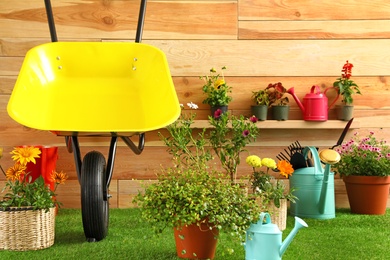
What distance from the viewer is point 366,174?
97.3 inches

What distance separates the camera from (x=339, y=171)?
8.28 ft

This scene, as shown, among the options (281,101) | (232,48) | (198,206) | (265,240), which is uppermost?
(232,48)

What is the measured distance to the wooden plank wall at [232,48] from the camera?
265 cm

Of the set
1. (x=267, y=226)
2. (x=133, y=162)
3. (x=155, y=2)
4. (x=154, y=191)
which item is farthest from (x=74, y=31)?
(x=267, y=226)

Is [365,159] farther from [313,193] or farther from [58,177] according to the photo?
[58,177]

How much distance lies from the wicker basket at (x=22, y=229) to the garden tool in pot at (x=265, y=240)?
72cm

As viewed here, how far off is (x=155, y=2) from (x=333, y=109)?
3.18 ft

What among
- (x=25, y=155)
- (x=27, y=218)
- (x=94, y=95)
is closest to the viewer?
(x=27, y=218)

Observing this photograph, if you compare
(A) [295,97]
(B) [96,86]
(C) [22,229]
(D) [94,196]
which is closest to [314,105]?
(A) [295,97]

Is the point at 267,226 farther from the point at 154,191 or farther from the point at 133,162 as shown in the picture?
the point at 133,162

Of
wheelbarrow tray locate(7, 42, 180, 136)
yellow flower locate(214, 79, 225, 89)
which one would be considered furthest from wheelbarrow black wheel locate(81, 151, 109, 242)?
yellow flower locate(214, 79, 225, 89)

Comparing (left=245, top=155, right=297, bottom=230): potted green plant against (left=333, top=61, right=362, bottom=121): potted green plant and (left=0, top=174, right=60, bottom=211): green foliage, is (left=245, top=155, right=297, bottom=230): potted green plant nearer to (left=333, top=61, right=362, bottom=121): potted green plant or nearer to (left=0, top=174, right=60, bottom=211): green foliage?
(left=333, top=61, right=362, bottom=121): potted green plant

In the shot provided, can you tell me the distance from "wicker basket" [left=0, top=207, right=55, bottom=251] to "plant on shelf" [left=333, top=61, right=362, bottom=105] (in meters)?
1.42

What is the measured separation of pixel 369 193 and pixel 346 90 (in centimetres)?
48
